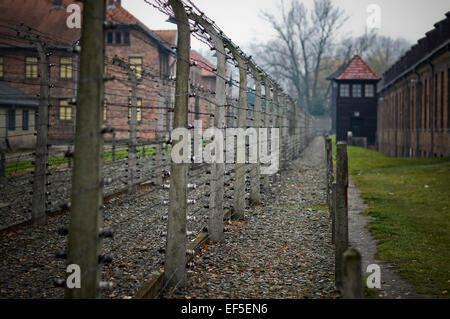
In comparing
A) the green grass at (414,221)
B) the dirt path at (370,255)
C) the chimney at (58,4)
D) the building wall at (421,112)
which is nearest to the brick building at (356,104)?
the building wall at (421,112)

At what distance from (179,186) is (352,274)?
2349mm

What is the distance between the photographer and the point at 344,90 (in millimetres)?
44062

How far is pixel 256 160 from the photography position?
1017cm

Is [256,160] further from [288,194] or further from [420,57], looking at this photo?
[420,57]

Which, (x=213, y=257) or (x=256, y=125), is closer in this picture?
(x=213, y=257)

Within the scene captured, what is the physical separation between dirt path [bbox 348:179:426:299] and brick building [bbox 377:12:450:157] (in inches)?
522

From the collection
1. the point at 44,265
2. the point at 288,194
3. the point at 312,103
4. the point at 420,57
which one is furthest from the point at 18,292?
the point at 312,103

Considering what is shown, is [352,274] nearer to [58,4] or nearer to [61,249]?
[61,249]

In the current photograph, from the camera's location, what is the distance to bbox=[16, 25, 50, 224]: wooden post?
25.8 feet

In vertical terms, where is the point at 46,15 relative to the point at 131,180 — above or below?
above

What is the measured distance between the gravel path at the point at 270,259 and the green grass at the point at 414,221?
881 mm

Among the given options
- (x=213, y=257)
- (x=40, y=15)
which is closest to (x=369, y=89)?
(x=40, y=15)

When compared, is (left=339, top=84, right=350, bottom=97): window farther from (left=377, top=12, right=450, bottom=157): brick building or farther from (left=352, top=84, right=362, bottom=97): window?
(left=377, top=12, right=450, bottom=157): brick building

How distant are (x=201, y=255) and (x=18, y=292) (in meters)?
2.29
